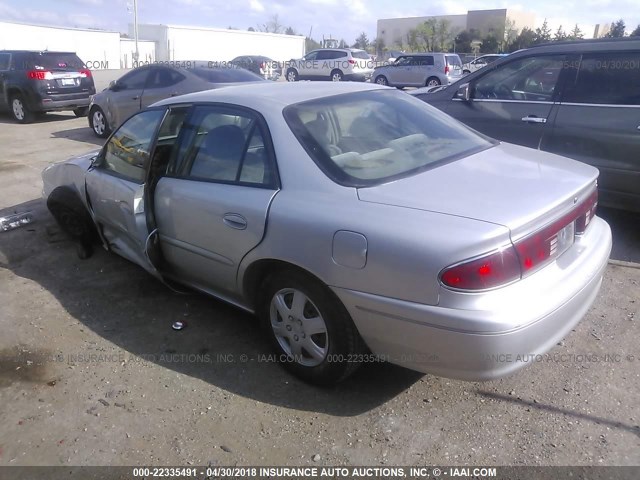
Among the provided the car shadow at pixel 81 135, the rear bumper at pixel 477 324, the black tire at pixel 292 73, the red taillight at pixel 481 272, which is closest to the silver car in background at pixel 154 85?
the car shadow at pixel 81 135

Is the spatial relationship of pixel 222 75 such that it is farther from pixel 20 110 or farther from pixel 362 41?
pixel 362 41

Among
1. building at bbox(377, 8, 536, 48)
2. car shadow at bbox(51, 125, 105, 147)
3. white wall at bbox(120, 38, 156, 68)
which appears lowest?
car shadow at bbox(51, 125, 105, 147)

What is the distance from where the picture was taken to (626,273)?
425cm

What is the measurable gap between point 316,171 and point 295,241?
15.1 inches

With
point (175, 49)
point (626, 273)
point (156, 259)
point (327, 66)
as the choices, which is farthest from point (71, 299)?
point (175, 49)

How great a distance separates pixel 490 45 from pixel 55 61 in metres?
55.0

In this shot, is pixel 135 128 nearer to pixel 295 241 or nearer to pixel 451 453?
pixel 295 241

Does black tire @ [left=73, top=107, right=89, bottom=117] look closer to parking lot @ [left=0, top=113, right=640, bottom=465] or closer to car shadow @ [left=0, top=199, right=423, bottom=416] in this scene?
car shadow @ [left=0, top=199, right=423, bottom=416]

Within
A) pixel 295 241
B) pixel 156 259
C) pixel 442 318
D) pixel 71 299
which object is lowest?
pixel 71 299

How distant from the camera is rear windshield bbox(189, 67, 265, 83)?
923cm

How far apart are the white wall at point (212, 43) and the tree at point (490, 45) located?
20.4m

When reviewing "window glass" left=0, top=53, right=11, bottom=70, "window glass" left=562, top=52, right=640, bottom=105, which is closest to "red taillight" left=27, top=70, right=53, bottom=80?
"window glass" left=0, top=53, right=11, bottom=70

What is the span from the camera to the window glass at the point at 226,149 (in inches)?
119

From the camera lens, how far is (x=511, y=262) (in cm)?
228
